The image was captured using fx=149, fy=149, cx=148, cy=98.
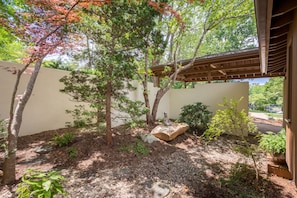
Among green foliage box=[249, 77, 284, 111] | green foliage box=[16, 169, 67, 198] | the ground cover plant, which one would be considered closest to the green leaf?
green foliage box=[16, 169, 67, 198]

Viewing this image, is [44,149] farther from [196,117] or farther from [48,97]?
[196,117]

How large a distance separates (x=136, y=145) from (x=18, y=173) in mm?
2663

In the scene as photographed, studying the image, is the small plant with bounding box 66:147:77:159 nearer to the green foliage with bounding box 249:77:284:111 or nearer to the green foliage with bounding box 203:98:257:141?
the green foliage with bounding box 203:98:257:141

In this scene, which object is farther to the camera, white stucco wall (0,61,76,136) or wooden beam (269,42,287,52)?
white stucco wall (0,61,76,136)

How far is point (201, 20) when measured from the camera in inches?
265

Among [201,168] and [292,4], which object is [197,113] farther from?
[292,4]

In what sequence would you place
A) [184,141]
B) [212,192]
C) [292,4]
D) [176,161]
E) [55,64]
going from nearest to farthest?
1. [292,4]
2. [212,192]
3. [176,161]
4. [184,141]
5. [55,64]

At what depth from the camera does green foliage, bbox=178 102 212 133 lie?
6.36 m

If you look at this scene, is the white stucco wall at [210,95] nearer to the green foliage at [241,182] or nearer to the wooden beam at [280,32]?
the green foliage at [241,182]

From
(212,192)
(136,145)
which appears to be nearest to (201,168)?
(212,192)

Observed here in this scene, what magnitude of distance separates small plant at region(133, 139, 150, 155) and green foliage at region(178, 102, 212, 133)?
2.89 metres

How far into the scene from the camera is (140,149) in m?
4.26

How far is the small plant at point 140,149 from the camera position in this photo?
4.14 m

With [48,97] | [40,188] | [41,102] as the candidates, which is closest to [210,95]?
[48,97]
